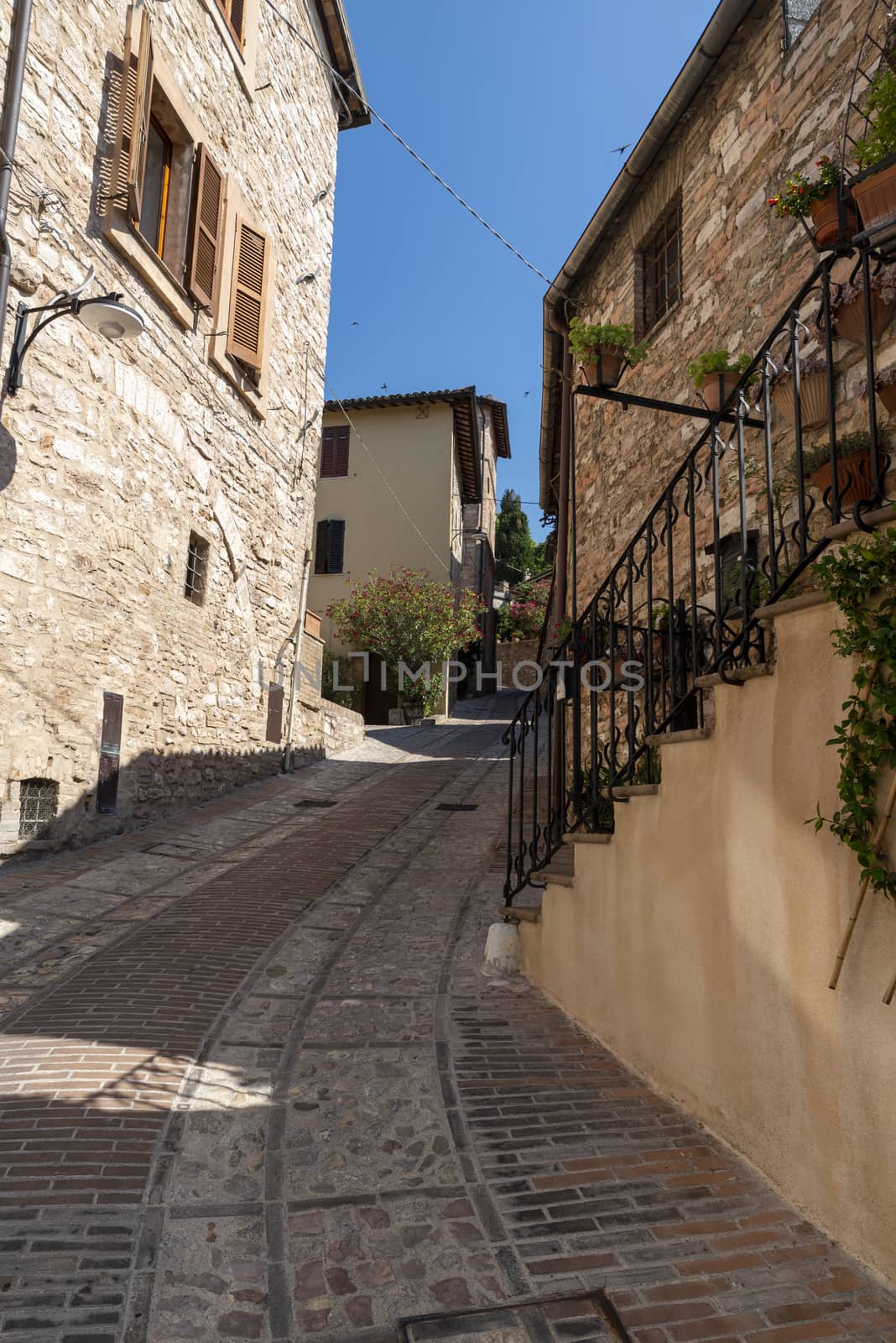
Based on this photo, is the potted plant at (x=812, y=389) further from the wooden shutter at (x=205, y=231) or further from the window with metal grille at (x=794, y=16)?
the wooden shutter at (x=205, y=231)

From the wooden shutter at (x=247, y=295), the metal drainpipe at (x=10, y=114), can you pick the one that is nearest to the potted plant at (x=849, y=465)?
the metal drainpipe at (x=10, y=114)

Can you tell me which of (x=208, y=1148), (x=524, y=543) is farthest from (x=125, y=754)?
(x=524, y=543)

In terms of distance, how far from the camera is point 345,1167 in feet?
8.49

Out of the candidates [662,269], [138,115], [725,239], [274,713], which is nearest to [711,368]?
[725,239]

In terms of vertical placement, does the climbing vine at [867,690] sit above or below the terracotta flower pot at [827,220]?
below

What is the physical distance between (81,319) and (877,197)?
17.3ft

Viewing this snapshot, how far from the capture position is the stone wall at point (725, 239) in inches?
193

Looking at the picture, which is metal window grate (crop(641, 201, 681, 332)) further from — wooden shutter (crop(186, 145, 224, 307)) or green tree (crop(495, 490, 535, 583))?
green tree (crop(495, 490, 535, 583))

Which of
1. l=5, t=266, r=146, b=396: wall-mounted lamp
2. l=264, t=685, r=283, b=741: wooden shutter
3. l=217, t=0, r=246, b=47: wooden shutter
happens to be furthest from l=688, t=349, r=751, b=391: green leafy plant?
l=217, t=0, r=246, b=47: wooden shutter

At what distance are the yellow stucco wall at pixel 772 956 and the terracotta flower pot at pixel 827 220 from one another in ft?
7.73

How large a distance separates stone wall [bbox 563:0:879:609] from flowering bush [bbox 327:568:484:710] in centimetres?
976

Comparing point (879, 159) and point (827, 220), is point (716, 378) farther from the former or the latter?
point (879, 159)

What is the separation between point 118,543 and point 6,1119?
566 cm

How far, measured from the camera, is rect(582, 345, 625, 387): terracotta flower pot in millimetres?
5102
